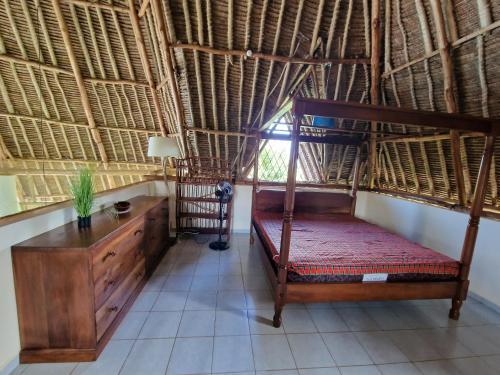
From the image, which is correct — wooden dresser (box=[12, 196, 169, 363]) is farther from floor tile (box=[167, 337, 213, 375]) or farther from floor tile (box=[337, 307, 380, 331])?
floor tile (box=[337, 307, 380, 331])

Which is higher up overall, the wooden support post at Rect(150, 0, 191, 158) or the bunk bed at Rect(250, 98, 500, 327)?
the wooden support post at Rect(150, 0, 191, 158)

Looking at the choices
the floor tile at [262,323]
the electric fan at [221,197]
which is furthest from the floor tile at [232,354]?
the electric fan at [221,197]

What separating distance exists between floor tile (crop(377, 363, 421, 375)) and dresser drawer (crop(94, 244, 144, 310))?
6.88ft

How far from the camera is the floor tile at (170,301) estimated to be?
2340 millimetres

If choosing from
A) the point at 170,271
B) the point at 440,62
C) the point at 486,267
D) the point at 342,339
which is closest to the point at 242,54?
the point at 440,62

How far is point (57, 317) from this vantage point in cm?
165

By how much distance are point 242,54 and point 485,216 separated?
12.4 ft

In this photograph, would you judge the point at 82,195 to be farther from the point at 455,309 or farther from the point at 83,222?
the point at 455,309

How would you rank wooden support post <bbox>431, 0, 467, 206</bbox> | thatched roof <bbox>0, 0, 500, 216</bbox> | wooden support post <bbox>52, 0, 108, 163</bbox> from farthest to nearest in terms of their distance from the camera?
wooden support post <bbox>52, 0, 108, 163</bbox>
thatched roof <bbox>0, 0, 500, 216</bbox>
wooden support post <bbox>431, 0, 467, 206</bbox>

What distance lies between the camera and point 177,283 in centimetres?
278

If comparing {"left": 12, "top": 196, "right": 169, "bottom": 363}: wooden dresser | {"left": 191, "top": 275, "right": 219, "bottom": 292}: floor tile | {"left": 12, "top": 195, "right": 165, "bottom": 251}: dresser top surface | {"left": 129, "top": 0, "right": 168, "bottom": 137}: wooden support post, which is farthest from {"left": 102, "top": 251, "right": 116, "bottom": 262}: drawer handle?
{"left": 129, "top": 0, "right": 168, "bottom": 137}: wooden support post

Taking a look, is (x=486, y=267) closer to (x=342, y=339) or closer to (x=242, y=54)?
(x=342, y=339)

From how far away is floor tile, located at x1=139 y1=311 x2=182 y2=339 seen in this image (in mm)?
1996

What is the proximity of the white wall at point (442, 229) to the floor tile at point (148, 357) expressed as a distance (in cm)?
330
